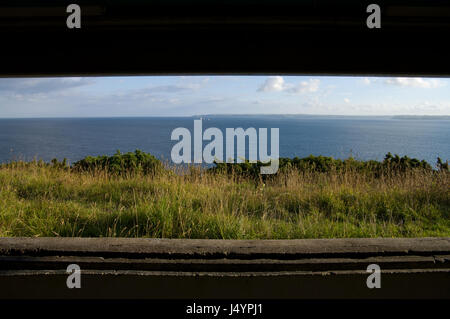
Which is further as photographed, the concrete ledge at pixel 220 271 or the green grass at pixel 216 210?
the green grass at pixel 216 210

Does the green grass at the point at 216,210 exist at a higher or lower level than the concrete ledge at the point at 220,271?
higher

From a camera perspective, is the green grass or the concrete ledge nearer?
the concrete ledge

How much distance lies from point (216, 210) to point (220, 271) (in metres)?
1.66

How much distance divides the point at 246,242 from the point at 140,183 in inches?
152

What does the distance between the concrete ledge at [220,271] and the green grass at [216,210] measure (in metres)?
0.84

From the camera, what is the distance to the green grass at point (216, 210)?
3.65 metres

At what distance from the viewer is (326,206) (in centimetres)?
509

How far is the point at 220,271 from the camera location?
249 centimetres

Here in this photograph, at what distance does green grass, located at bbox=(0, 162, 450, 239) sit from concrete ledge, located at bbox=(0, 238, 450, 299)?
33.1 inches

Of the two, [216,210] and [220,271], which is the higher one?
[216,210]

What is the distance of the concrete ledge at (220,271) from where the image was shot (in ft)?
7.98

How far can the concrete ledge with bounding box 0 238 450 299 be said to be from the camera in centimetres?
243
